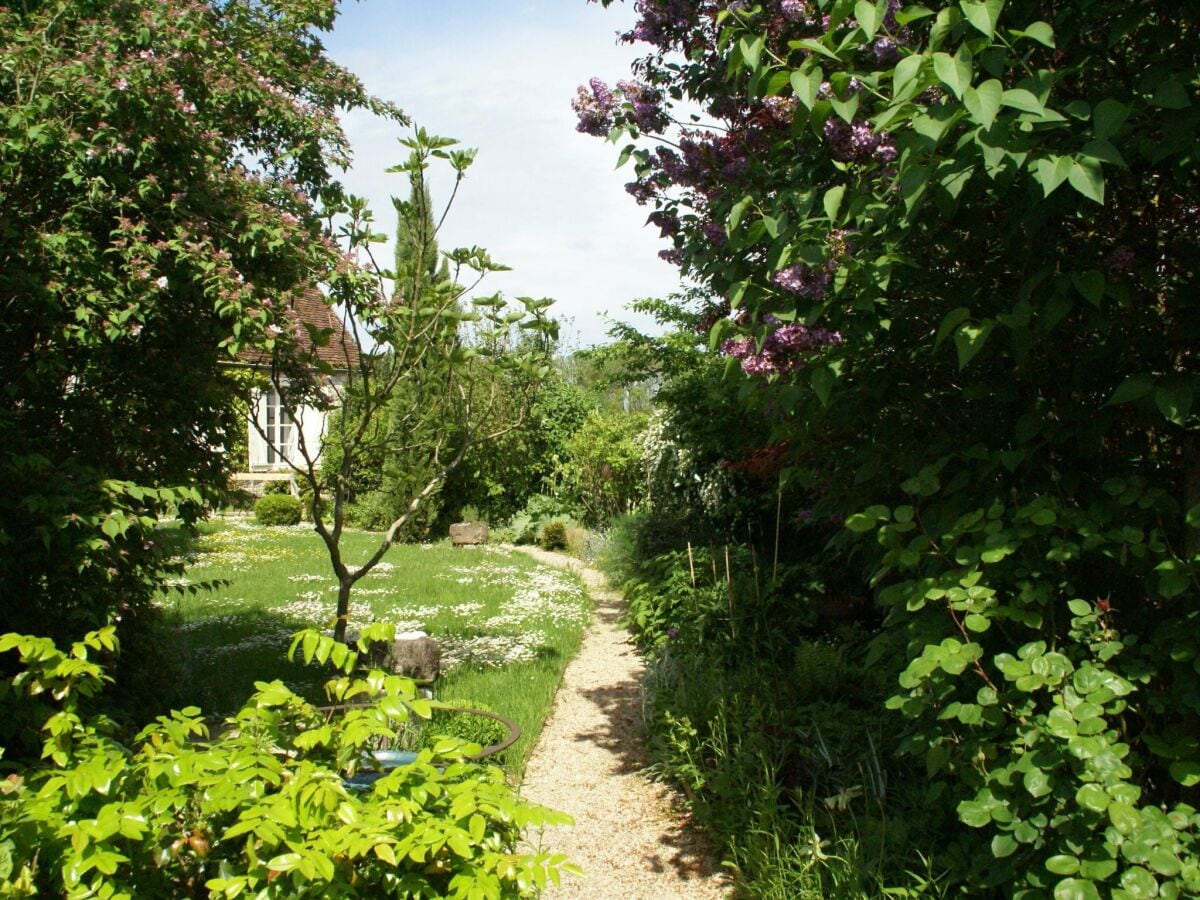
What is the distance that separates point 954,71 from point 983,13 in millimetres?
120

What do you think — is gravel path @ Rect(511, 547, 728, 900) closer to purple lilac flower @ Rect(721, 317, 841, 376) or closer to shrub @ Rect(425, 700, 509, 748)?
shrub @ Rect(425, 700, 509, 748)

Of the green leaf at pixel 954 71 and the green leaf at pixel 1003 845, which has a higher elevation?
the green leaf at pixel 954 71

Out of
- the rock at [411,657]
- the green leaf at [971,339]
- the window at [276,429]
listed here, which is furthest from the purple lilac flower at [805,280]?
the window at [276,429]

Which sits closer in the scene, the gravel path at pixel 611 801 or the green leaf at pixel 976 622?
the green leaf at pixel 976 622

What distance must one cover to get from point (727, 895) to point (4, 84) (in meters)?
4.72

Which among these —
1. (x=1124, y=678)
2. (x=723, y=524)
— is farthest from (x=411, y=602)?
(x=1124, y=678)

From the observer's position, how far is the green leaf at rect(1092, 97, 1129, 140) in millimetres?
1696

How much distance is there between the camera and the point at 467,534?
14.9m

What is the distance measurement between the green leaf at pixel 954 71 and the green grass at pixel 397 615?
12.9ft

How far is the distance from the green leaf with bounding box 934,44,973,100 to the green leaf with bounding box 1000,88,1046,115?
8 centimetres

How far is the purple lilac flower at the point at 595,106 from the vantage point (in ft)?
11.7

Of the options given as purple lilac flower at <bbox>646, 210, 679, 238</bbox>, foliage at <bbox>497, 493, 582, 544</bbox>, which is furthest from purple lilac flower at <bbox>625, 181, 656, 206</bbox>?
foliage at <bbox>497, 493, 582, 544</bbox>

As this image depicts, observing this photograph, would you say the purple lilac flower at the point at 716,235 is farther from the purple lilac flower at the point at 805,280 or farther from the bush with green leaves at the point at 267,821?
the bush with green leaves at the point at 267,821

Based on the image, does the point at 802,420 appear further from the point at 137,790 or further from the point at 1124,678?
the point at 137,790
